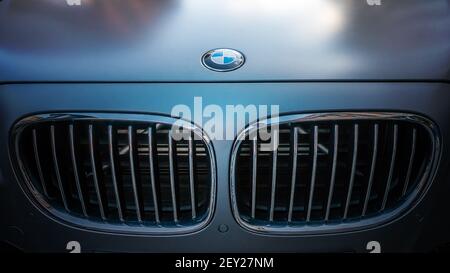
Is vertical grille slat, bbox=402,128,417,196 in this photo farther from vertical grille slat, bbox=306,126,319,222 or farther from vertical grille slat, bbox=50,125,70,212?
vertical grille slat, bbox=50,125,70,212

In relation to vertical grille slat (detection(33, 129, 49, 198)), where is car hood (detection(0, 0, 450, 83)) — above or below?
above

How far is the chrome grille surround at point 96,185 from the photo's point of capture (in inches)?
65.7

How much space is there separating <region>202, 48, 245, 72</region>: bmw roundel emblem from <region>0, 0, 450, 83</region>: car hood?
0.02m

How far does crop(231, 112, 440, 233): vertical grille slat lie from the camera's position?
1687 mm

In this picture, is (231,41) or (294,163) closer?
(294,163)

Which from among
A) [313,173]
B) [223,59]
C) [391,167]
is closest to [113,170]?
[223,59]

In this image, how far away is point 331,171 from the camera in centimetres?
172

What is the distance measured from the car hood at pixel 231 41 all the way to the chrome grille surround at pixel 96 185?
134 mm

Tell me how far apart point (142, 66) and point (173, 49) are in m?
0.13

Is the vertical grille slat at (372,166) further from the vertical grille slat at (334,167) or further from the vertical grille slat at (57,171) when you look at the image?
the vertical grille slat at (57,171)

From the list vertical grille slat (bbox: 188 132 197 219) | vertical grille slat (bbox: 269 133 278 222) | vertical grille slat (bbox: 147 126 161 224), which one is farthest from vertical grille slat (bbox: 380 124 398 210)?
vertical grille slat (bbox: 147 126 161 224)

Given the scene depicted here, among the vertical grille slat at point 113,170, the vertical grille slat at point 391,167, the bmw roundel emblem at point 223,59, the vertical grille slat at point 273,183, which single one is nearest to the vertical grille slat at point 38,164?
the vertical grille slat at point 113,170

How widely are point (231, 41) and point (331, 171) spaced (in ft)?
1.90

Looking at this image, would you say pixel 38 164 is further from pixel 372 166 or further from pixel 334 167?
pixel 372 166
